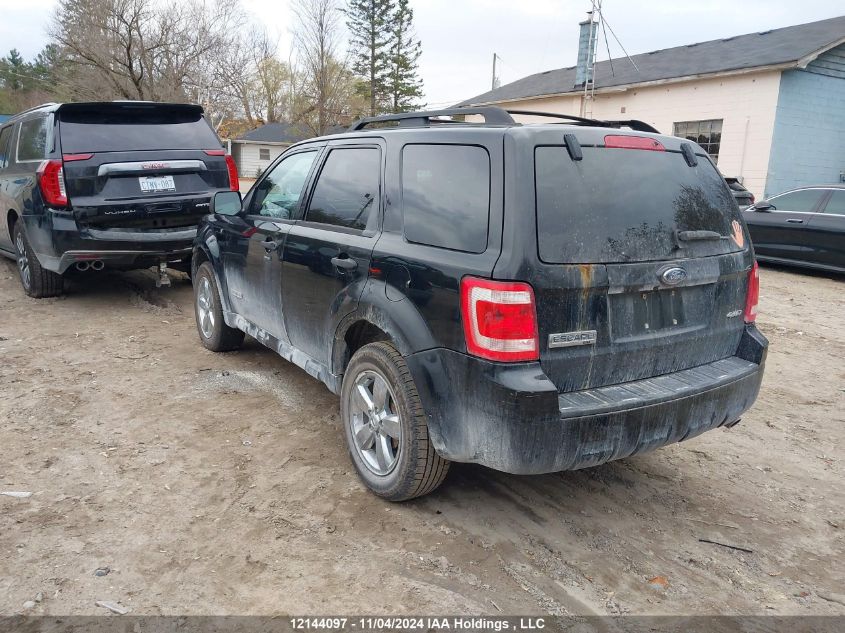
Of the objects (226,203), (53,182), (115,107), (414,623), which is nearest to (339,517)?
(414,623)

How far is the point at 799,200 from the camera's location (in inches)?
415

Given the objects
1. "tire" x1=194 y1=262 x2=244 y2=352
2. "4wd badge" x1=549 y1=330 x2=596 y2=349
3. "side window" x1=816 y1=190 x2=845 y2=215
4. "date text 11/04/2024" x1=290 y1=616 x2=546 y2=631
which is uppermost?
"side window" x1=816 y1=190 x2=845 y2=215

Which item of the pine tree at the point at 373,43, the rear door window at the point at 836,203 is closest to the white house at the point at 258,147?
the pine tree at the point at 373,43

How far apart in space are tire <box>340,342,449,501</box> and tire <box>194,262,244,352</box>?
2.25 meters

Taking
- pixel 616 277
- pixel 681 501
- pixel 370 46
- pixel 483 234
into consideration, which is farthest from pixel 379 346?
pixel 370 46

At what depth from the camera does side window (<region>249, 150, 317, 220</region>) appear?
4.14 meters

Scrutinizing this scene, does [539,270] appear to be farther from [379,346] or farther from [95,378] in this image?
[95,378]

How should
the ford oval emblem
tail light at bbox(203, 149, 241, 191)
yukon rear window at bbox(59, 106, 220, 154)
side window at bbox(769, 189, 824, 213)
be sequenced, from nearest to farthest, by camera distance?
the ford oval emblem < yukon rear window at bbox(59, 106, 220, 154) < tail light at bbox(203, 149, 241, 191) < side window at bbox(769, 189, 824, 213)

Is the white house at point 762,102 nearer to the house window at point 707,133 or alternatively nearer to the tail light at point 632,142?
the house window at point 707,133

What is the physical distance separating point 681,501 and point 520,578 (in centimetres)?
120

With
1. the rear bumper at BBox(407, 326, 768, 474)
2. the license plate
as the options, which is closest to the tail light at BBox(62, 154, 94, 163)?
the license plate

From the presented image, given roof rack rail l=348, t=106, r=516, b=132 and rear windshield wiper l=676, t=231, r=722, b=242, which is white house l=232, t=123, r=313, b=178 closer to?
roof rack rail l=348, t=106, r=516, b=132

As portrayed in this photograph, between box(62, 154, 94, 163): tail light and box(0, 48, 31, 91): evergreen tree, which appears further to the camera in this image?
box(0, 48, 31, 91): evergreen tree

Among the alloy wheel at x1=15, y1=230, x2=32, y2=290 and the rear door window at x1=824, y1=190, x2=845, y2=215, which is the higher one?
the rear door window at x1=824, y1=190, x2=845, y2=215
